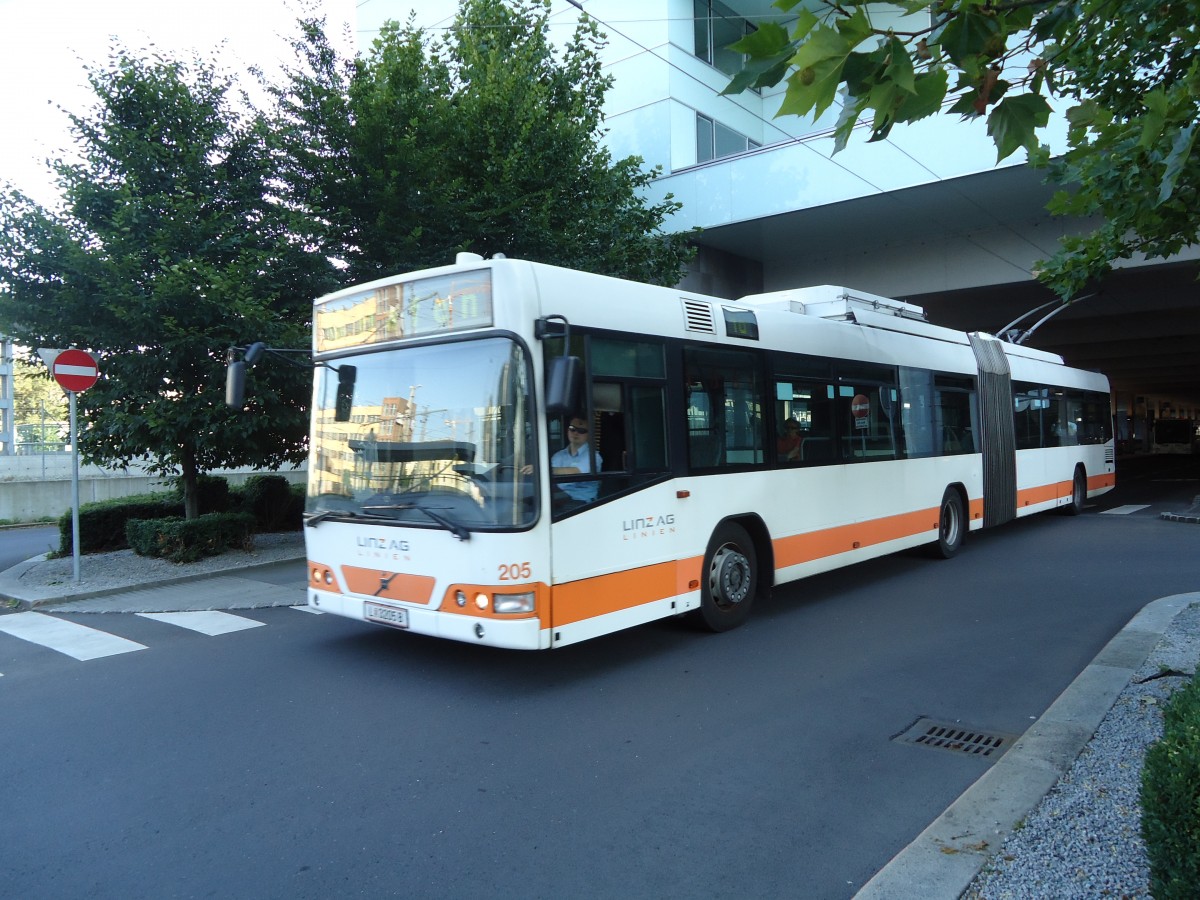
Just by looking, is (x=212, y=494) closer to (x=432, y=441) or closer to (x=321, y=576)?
(x=321, y=576)

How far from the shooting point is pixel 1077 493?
55.2 feet

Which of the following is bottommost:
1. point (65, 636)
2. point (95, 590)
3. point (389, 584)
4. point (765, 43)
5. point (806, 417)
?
point (65, 636)

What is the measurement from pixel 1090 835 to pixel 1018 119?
9.92ft

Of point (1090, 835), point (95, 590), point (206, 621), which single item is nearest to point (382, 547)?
point (206, 621)

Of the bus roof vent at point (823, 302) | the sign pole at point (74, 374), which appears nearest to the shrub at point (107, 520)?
the sign pole at point (74, 374)

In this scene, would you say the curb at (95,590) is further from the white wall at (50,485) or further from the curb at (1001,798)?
the curb at (1001,798)

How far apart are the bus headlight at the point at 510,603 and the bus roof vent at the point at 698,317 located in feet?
9.55

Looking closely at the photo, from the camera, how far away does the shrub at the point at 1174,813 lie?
2.48 metres

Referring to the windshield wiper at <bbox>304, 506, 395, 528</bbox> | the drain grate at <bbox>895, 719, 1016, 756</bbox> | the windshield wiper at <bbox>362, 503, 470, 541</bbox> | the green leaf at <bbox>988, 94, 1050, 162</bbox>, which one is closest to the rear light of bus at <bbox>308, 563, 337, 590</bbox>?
the windshield wiper at <bbox>304, 506, 395, 528</bbox>

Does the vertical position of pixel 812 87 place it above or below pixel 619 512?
above

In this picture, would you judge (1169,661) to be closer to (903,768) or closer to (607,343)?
(903,768)

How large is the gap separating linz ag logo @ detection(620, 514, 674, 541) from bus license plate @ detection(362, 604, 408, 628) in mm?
1772

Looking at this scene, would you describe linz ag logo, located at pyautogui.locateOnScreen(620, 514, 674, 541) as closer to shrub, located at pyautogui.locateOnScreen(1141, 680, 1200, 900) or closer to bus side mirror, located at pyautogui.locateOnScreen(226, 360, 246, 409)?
bus side mirror, located at pyautogui.locateOnScreen(226, 360, 246, 409)

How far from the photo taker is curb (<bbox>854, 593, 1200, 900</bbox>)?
11.1ft
